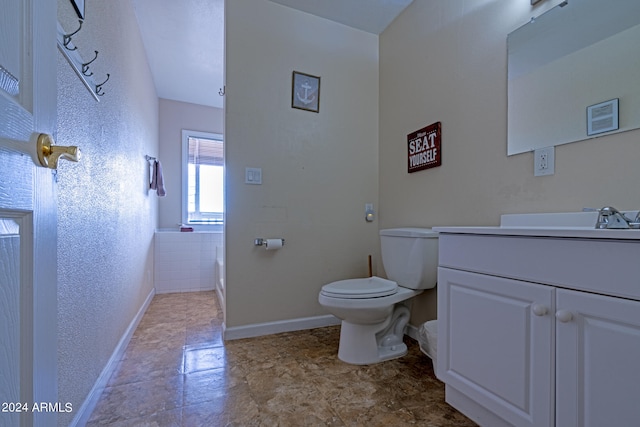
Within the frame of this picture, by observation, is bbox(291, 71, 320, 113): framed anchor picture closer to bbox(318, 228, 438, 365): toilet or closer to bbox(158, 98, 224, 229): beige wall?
bbox(318, 228, 438, 365): toilet

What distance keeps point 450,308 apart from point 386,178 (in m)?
1.33

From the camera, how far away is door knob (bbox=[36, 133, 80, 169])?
53cm

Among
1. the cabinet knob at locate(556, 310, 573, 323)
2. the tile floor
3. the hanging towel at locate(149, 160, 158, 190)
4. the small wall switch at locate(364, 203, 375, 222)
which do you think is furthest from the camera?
the hanging towel at locate(149, 160, 158, 190)

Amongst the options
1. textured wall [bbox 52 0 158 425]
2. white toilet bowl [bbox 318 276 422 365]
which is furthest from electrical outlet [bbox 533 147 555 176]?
textured wall [bbox 52 0 158 425]

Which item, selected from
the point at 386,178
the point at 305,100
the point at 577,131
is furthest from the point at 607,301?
the point at 305,100

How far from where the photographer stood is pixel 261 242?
2.05m

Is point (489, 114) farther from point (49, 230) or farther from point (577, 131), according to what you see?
point (49, 230)

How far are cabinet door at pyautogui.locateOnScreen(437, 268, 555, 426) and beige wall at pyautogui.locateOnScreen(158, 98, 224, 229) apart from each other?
3691 mm

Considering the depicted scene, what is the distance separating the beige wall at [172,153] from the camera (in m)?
3.86

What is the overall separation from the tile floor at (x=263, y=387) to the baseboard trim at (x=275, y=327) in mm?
54

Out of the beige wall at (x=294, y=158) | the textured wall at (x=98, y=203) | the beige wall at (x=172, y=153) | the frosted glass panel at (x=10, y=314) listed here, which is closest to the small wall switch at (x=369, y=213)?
the beige wall at (x=294, y=158)

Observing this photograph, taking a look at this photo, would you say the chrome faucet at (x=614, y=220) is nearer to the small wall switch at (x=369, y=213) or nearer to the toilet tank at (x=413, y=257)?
the toilet tank at (x=413, y=257)

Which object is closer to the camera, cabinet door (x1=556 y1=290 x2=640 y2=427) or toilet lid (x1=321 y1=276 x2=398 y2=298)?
cabinet door (x1=556 y1=290 x2=640 y2=427)

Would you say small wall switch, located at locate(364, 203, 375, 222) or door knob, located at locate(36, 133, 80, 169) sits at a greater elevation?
door knob, located at locate(36, 133, 80, 169)
